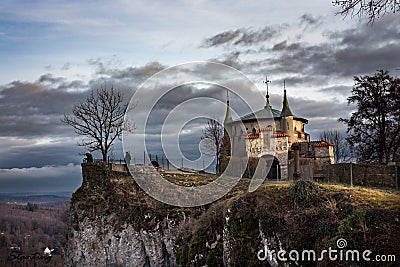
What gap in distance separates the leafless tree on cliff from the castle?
423 cm

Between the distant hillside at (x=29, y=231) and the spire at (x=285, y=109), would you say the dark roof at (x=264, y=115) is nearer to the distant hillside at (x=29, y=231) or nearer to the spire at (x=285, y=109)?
the spire at (x=285, y=109)

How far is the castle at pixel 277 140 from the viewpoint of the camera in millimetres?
41906

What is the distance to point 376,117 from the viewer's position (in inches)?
1375

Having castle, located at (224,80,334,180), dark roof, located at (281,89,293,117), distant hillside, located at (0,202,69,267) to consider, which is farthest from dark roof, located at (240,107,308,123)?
distant hillside, located at (0,202,69,267)

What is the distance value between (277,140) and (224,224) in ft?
64.3

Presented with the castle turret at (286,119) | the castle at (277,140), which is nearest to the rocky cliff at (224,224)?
the castle at (277,140)

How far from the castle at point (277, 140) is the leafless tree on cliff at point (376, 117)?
13.9 ft

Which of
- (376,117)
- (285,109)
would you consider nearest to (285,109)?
(285,109)

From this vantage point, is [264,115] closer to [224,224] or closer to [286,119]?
[286,119]

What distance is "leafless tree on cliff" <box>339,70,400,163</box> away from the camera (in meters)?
34.1

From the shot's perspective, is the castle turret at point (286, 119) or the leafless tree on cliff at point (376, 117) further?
the castle turret at point (286, 119)

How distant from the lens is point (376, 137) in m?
35.0

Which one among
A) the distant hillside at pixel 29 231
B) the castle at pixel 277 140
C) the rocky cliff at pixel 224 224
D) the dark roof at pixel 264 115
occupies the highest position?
the dark roof at pixel 264 115

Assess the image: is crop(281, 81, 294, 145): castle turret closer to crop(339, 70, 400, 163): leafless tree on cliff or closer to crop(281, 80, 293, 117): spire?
crop(281, 80, 293, 117): spire
